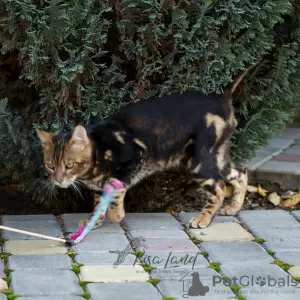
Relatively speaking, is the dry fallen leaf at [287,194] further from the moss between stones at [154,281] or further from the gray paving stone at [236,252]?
the moss between stones at [154,281]

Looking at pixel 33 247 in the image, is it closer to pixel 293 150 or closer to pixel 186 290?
pixel 186 290

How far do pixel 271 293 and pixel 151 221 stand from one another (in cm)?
145

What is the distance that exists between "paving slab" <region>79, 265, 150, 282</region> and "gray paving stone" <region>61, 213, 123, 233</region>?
0.77m

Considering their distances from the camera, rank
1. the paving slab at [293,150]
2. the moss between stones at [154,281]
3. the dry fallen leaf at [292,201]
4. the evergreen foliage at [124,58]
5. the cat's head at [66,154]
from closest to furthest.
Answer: the moss between stones at [154,281] → the cat's head at [66,154] → the evergreen foliage at [124,58] → the dry fallen leaf at [292,201] → the paving slab at [293,150]

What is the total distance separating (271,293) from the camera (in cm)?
353

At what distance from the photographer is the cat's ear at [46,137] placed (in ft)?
14.7

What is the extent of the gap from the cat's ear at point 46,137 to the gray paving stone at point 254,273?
1449mm

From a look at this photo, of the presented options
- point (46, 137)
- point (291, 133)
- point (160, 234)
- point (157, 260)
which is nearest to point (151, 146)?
point (160, 234)

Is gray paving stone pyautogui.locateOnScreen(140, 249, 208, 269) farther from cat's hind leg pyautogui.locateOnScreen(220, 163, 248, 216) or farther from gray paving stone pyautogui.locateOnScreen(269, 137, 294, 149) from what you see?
gray paving stone pyautogui.locateOnScreen(269, 137, 294, 149)

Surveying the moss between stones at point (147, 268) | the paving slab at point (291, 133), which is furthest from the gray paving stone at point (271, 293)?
the paving slab at point (291, 133)

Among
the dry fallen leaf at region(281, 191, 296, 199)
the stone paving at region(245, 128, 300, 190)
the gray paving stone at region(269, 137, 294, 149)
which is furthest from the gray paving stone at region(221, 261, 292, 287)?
the gray paving stone at region(269, 137, 294, 149)

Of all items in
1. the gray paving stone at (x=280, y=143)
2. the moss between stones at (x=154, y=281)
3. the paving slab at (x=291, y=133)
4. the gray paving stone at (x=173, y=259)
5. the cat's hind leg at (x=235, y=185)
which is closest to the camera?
the moss between stones at (x=154, y=281)

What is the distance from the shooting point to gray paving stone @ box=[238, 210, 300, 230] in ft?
15.6

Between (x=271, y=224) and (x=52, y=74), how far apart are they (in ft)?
6.16
